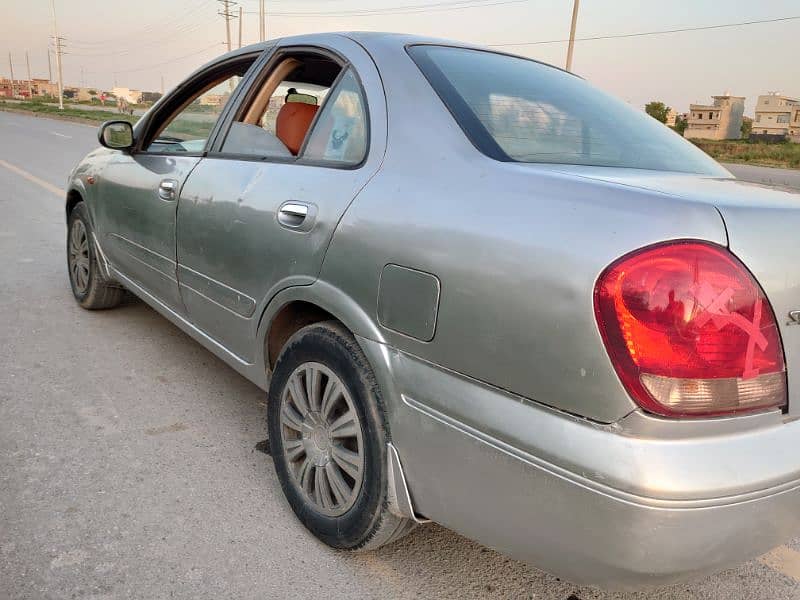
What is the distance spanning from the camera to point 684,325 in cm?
136

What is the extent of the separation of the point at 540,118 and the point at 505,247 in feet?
2.68

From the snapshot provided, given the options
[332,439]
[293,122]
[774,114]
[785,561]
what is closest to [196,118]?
[293,122]

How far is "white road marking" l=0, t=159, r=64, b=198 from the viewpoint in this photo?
9953 millimetres

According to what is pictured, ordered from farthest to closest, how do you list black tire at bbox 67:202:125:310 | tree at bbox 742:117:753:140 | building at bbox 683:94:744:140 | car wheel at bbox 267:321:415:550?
tree at bbox 742:117:753:140
building at bbox 683:94:744:140
black tire at bbox 67:202:125:310
car wheel at bbox 267:321:415:550

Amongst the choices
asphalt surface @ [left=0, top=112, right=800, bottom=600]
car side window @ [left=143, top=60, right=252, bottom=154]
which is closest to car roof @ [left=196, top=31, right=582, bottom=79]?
car side window @ [left=143, top=60, right=252, bottom=154]

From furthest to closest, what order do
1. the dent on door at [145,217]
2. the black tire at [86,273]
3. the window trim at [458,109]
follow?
the black tire at [86,273]
the dent on door at [145,217]
the window trim at [458,109]

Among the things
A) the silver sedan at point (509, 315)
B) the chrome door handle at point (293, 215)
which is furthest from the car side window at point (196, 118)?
the chrome door handle at point (293, 215)

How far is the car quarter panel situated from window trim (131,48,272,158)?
1262 millimetres

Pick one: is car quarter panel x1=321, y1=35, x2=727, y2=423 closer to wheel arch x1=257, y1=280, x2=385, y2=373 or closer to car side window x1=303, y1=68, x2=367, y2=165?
wheel arch x1=257, y1=280, x2=385, y2=373

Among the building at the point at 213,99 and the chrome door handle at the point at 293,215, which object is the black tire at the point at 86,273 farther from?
the chrome door handle at the point at 293,215

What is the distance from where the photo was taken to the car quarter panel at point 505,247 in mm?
1390

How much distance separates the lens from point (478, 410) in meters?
1.58

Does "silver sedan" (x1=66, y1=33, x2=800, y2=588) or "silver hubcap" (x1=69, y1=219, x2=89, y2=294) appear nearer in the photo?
"silver sedan" (x1=66, y1=33, x2=800, y2=588)

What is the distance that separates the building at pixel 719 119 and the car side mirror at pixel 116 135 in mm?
77972
